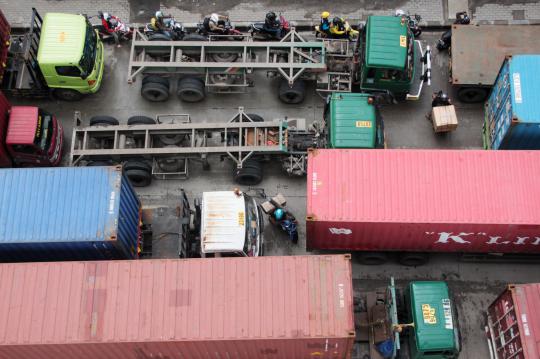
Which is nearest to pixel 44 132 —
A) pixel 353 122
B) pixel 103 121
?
pixel 103 121

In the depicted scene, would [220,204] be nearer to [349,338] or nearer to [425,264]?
[349,338]

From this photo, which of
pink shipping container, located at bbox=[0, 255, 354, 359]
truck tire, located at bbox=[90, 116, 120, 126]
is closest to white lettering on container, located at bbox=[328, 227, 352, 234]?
pink shipping container, located at bbox=[0, 255, 354, 359]

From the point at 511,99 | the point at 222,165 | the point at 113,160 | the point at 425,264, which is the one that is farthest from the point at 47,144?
the point at 511,99

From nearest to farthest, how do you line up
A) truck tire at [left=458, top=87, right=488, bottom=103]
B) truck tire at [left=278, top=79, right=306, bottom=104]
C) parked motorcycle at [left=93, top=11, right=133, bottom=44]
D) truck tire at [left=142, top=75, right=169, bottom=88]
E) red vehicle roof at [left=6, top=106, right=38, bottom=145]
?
red vehicle roof at [left=6, top=106, right=38, bottom=145] → truck tire at [left=458, top=87, right=488, bottom=103] → truck tire at [left=278, top=79, right=306, bottom=104] → truck tire at [left=142, top=75, right=169, bottom=88] → parked motorcycle at [left=93, top=11, right=133, bottom=44]

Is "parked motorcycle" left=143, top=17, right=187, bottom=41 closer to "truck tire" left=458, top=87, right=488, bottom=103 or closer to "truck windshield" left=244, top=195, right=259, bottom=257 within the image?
"truck windshield" left=244, top=195, right=259, bottom=257

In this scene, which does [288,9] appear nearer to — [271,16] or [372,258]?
[271,16]

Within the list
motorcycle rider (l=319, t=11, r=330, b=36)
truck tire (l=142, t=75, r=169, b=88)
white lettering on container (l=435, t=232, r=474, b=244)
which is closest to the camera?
white lettering on container (l=435, t=232, r=474, b=244)
